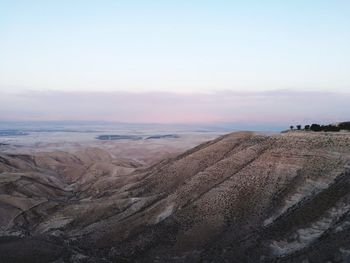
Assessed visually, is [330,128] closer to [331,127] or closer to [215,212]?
[331,127]

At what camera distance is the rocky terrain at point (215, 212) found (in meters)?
43.9

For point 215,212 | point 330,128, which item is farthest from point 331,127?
point 215,212

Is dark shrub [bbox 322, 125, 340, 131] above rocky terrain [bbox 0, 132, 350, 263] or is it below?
above

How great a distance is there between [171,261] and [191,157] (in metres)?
23.9

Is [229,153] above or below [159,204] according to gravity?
above

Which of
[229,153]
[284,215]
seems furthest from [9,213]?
[284,215]

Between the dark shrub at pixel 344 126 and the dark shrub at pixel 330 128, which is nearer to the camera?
the dark shrub at pixel 330 128

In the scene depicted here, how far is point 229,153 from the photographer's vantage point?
2542 inches

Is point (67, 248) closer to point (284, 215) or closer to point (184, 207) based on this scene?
point (184, 207)

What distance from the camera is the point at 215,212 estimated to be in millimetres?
50406

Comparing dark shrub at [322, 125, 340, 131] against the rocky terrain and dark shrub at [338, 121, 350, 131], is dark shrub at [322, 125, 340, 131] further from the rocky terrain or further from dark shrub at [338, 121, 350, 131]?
the rocky terrain

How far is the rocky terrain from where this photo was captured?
43.9 metres

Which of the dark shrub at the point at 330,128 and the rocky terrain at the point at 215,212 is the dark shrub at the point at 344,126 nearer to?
the dark shrub at the point at 330,128

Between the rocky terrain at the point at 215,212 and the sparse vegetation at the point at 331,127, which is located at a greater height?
the sparse vegetation at the point at 331,127
